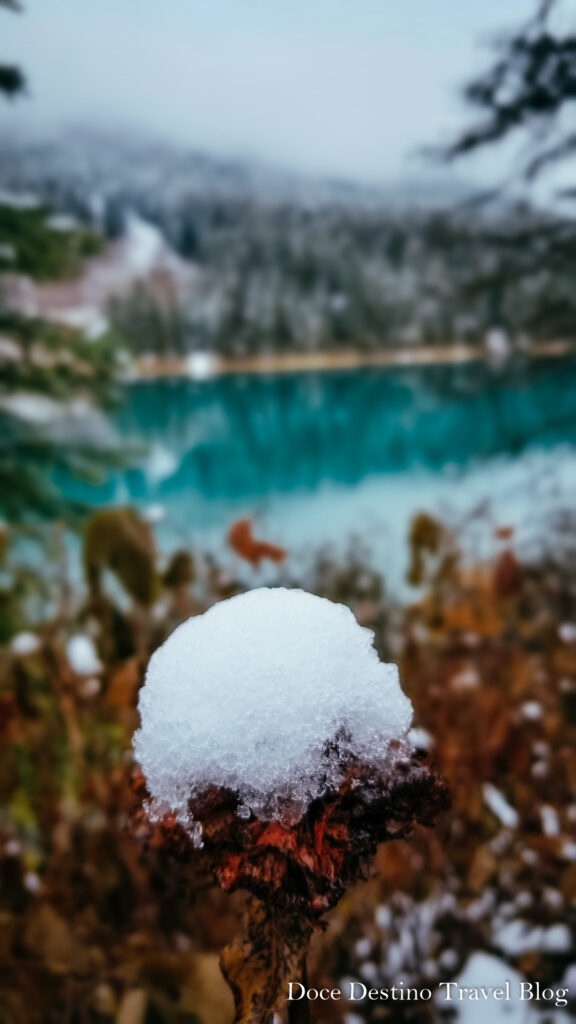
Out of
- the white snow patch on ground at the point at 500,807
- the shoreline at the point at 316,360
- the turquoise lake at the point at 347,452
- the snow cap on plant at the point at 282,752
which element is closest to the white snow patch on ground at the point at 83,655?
the turquoise lake at the point at 347,452

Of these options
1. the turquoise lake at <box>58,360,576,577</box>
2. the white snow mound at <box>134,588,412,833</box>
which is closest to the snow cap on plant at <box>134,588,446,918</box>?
the white snow mound at <box>134,588,412,833</box>

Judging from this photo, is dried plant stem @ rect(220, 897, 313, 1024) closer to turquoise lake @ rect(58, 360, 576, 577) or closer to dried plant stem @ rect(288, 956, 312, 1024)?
dried plant stem @ rect(288, 956, 312, 1024)

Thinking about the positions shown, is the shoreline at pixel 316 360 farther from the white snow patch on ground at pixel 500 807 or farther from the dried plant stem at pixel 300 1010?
the dried plant stem at pixel 300 1010

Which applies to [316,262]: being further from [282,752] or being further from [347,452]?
[282,752]

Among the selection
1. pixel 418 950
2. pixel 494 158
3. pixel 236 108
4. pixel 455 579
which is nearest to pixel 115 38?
pixel 236 108

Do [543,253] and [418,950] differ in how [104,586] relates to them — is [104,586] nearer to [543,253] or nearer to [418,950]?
[418,950]

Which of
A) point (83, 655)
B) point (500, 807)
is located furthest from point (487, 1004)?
point (83, 655)

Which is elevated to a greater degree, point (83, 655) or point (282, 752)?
point (83, 655)
